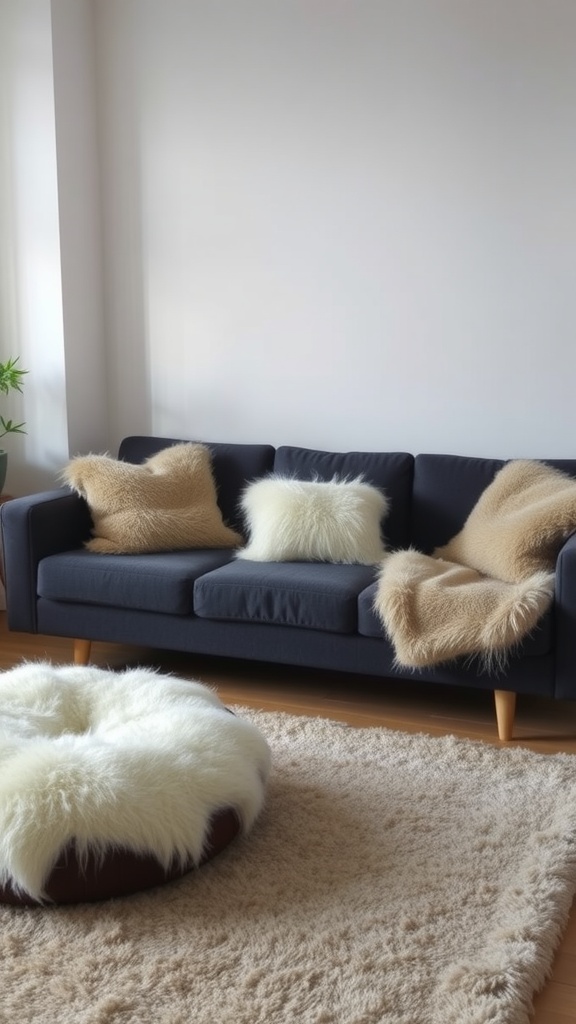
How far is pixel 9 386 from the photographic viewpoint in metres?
4.72

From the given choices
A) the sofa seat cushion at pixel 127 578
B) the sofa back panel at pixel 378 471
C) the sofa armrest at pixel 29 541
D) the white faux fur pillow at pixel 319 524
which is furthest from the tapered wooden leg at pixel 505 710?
the sofa armrest at pixel 29 541

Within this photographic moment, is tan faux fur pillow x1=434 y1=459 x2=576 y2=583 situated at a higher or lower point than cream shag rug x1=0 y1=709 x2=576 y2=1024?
higher

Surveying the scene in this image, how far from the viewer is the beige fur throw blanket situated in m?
3.20

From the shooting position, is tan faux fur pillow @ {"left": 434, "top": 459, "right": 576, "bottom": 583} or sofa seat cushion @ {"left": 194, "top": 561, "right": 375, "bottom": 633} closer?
tan faux fur pillow @ {"left": 434, "top": 459, "right": 576, "bottom": 583}

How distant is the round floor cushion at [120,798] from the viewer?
229 cm

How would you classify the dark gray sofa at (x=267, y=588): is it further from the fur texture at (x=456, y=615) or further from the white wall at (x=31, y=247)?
the white wall at (x=31, y=247)

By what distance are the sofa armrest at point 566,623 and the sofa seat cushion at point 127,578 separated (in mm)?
1234

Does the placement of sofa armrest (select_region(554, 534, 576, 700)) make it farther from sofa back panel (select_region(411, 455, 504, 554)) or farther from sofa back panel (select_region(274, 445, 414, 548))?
sofa back panel (select_region(274, 445, 414, 548))

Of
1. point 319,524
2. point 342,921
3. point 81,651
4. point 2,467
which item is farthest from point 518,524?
point 2,467

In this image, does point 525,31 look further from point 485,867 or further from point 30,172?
point 485,867

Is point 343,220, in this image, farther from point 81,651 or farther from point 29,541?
point 81,651

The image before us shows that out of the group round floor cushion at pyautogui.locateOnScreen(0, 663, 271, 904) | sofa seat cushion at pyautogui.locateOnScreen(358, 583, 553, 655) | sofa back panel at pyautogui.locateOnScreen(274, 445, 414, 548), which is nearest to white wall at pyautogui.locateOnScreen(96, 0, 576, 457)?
sofa back panel at pyautogui.locateOnScreen(274, 445, 414, 548)

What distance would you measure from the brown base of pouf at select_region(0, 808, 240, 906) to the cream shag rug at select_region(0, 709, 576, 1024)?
1.5 inches

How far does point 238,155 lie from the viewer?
14.8ft
